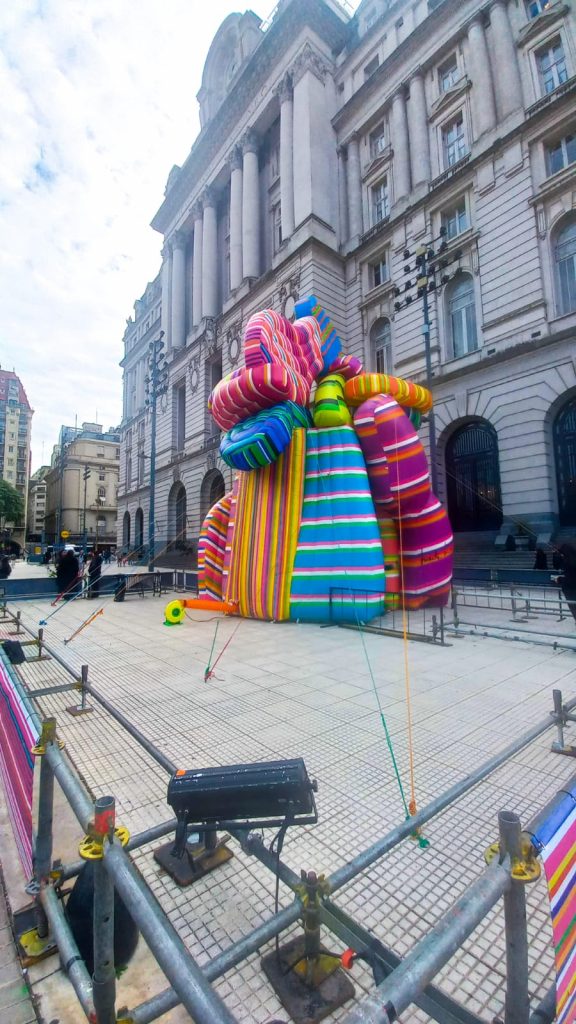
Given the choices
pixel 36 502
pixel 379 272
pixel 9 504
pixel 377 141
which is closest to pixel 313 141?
pixel 377 141

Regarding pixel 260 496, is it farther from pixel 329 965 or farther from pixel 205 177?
pixel 205 177

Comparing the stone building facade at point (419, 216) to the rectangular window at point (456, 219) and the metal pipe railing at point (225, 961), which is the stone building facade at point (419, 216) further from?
the metal pipe railing at point (225, 961)

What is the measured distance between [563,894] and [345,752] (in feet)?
8.48

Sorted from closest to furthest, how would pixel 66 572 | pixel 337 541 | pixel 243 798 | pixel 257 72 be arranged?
pixel 243 798
pixel 337 541
pixel 66 572
pixel 257 72

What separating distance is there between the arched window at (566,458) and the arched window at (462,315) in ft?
15.4

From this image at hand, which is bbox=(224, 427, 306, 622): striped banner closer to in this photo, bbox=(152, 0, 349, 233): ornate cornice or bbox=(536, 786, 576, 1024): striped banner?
bbox=(536, 786, 576, 1024): striped banner

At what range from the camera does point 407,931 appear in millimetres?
2053

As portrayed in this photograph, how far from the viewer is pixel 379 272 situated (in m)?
22.8

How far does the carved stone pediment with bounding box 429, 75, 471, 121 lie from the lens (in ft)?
62.6

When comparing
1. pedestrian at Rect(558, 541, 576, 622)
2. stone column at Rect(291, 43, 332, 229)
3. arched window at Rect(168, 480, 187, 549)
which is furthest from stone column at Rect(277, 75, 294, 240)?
pedestrian at Rect(558, 541, 576, 622)

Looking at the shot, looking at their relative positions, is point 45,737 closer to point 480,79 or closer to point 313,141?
point 480,79

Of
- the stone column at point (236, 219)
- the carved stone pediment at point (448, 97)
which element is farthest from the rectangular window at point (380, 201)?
the stone column at point (236, 219)

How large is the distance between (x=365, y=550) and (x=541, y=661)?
131 inches

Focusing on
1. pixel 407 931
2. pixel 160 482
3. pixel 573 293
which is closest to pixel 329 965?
pixel 407 931
